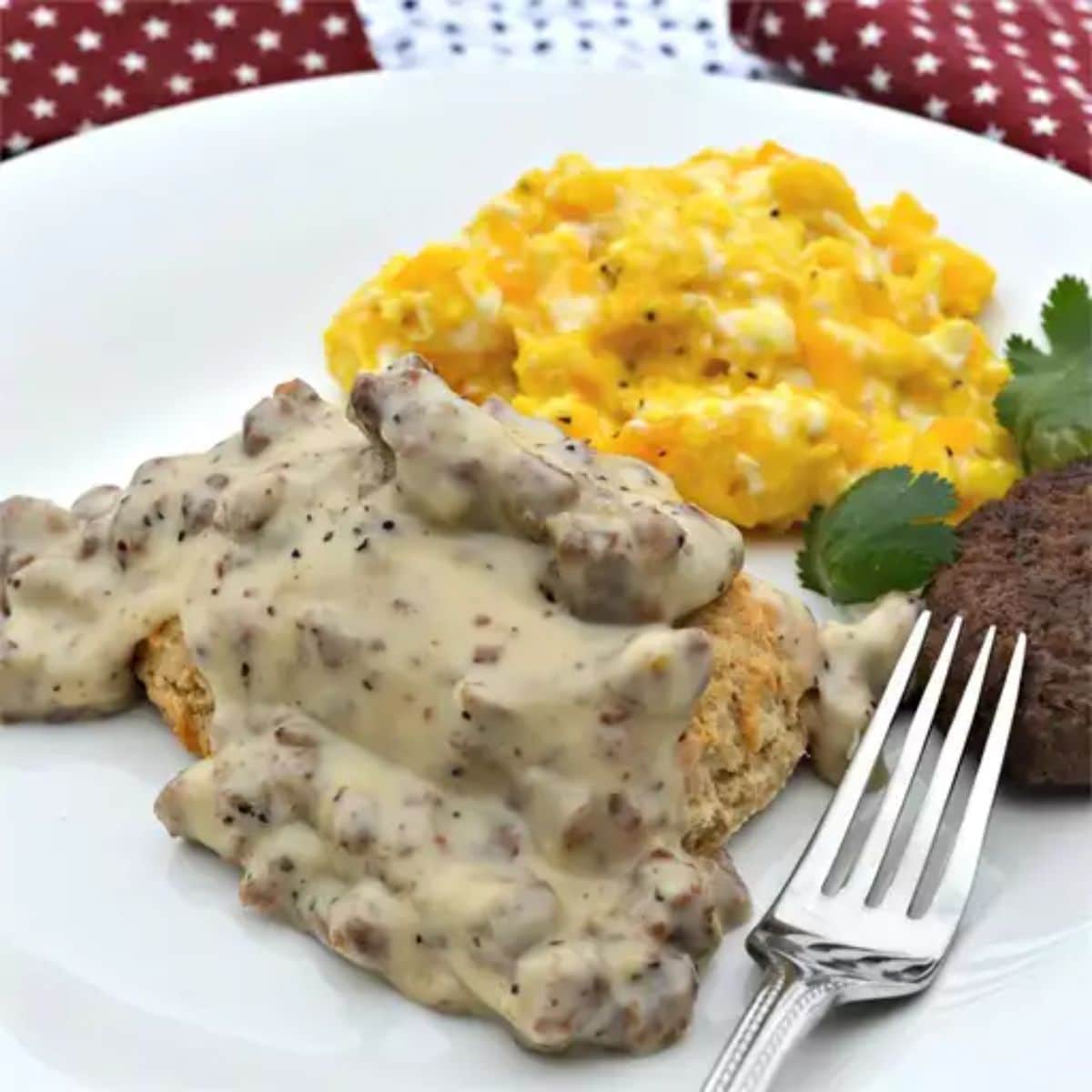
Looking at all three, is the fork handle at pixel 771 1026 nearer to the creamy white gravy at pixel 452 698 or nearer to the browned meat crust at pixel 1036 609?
the creamy white gravy at pixel 452 698

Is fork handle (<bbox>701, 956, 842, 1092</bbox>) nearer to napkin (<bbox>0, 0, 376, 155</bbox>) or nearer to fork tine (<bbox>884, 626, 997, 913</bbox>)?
fork tine (<bbox>884, 626, 997, 913</bbox>)

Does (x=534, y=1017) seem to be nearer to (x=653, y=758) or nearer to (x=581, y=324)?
(x=653, y=758)

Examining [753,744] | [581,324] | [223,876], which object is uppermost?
[581,324]

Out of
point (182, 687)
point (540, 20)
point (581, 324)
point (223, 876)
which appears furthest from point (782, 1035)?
point (540, 20)

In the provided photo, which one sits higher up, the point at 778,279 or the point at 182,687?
the point at 778,279

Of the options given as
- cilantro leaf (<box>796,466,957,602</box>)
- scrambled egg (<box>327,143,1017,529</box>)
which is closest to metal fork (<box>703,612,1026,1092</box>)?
cilantro leaf (<box>796,466,957,602</box>)

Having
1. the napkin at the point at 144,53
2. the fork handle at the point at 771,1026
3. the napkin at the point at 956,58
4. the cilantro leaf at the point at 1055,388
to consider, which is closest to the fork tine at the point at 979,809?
the fork handle at the point at 771,1026
